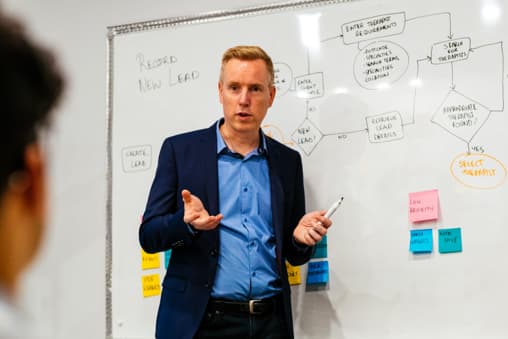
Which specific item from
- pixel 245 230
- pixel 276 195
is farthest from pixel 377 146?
pixel 245 230

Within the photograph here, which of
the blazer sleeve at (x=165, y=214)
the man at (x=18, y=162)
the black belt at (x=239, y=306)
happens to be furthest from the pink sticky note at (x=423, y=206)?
the man at (x=18, y=162)

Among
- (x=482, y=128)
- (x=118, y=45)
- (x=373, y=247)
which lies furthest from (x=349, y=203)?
(x=118, y=45)

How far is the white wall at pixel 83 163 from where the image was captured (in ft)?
7.79

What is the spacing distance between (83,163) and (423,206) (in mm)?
1399

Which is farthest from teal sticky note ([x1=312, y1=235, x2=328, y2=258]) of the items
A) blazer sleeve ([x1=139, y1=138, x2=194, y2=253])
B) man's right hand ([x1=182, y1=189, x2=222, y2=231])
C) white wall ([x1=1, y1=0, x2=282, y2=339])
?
white wall ([x1=1, y1=0, x2=282, y2=339])

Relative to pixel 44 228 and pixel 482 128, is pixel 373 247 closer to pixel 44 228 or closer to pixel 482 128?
pixel 482 128

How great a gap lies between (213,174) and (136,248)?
73 cm

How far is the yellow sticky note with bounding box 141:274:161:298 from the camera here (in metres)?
2.27

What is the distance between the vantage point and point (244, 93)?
1.79 m

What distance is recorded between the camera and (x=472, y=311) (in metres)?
1.90

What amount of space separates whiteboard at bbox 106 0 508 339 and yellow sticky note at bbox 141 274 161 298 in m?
0.02

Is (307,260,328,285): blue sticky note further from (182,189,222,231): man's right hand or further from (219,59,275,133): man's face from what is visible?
(182,189,222,231): man's right hand

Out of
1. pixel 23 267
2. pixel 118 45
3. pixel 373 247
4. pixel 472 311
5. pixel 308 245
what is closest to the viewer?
pixel 23 267

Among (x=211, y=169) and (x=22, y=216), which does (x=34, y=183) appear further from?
(x=211, y=169)
